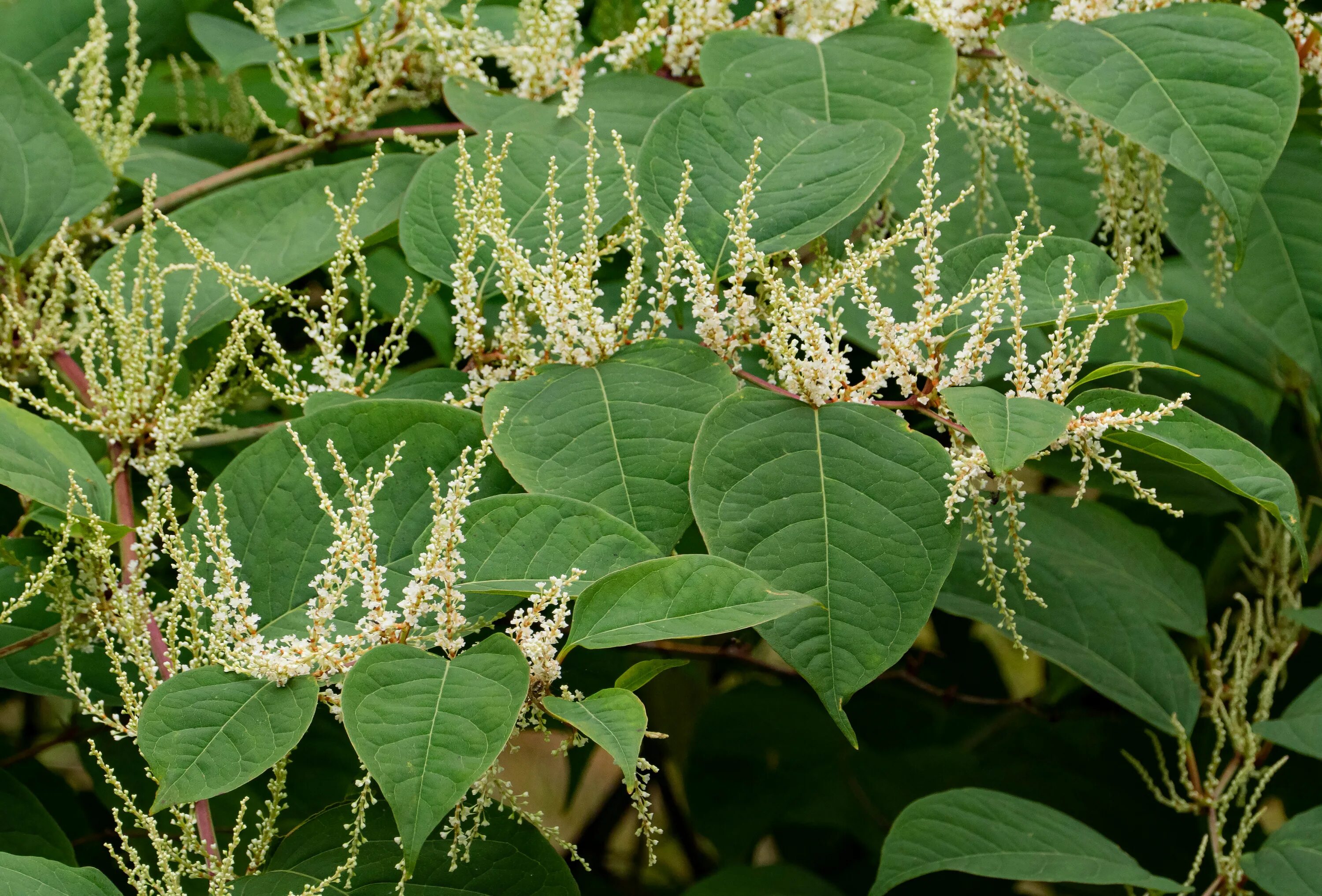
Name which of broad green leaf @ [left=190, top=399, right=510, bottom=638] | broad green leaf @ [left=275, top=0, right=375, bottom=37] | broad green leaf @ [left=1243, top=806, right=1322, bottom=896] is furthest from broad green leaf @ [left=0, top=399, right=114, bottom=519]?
broad green leaf @ [left=1243, top=806, right=1322, bottom=896]

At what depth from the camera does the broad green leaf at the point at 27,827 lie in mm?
861

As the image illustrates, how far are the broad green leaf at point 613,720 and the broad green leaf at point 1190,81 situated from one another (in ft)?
1.84

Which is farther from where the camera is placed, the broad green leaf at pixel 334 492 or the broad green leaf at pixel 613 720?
the broad green leaf at pixel 334 492

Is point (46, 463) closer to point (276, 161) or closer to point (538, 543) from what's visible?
point (538, 543)

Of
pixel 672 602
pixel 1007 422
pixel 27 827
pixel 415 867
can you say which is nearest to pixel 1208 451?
pixel 1007 422

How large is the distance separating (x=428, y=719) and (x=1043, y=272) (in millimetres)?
532

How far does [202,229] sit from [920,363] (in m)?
0.64

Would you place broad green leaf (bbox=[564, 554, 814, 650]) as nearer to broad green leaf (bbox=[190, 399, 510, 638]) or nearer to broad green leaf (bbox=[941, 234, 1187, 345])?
broad green leaf (bbox=[190, 399, 510, 638])

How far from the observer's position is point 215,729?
613mm

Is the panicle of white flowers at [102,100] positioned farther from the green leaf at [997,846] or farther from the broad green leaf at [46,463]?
the green leaf at [997,846]

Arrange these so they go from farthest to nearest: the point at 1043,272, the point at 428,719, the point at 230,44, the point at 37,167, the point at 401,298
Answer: the point at 401,298 < the point at 230,44 < the point at 37,167 < the point at 1043,272 < the point at 428,719

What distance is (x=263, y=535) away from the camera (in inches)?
30.0

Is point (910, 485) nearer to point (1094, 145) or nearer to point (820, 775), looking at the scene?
point (1094, 145)

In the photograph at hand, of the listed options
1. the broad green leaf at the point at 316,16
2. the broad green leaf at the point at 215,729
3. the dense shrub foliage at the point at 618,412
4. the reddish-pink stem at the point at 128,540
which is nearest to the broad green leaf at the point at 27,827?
the dense shrub foliage at the point at 618,412
